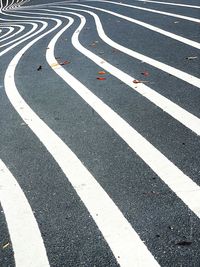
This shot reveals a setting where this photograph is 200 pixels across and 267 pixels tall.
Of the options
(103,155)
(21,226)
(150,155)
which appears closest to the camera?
(21,226)

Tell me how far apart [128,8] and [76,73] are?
8.14 metres

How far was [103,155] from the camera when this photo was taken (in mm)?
4730

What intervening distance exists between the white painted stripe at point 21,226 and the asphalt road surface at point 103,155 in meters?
0.01

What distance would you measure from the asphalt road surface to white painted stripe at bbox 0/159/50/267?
0.03ft

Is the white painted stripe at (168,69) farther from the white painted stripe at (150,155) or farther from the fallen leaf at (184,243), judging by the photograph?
the fallen leaf at (184,243)

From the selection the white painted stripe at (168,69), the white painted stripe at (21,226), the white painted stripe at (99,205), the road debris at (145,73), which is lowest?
the white painted stripe at (21,226)

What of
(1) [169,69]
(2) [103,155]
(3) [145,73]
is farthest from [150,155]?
(1) [169,69]

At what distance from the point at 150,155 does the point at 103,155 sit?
0.51m

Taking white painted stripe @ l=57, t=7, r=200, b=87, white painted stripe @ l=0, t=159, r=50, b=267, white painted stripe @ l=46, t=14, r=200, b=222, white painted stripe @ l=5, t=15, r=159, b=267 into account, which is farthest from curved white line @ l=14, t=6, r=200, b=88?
white painted stripe @ l=0, t=159, r=50, b=267

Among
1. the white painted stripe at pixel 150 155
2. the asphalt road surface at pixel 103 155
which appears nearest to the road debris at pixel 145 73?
the asphalt road surface at pixel 103 155

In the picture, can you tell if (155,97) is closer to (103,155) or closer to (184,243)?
(103,155)

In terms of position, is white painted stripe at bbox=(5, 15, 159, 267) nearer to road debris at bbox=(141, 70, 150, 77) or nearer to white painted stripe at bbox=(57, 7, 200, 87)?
road debris at bbox=(141, 70, 150, 77)

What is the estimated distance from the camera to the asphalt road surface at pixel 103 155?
3369mm

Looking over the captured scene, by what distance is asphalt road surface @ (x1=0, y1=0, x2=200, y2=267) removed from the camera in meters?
3.37
